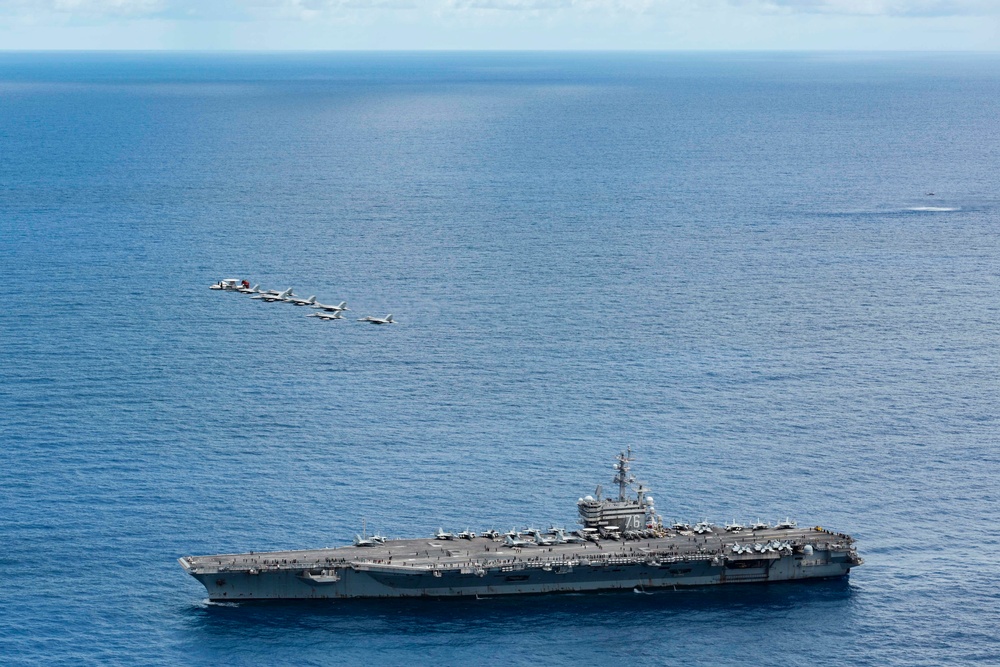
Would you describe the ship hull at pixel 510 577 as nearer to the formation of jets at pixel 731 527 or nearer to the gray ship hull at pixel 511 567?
the gray ship hull at pixel 511 567

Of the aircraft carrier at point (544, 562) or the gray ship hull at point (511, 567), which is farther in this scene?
the aircraft carrier at point (544, 562)

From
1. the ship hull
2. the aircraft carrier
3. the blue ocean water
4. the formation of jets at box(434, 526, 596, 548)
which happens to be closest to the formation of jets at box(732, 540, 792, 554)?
the aircraft carrier

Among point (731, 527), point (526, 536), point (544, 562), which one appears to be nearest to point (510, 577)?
point (544, 562)

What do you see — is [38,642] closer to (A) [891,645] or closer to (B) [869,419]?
(A) [891,645]

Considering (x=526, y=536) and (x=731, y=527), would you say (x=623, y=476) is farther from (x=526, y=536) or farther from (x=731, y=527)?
(x=526, y=536)

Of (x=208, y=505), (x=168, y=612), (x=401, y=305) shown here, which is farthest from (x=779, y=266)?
(x=168, y=612)

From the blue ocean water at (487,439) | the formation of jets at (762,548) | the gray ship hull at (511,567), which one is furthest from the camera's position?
the formation of jets at (762,548)

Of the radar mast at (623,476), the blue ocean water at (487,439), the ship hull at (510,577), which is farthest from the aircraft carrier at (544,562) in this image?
the radar mast at (623,476)
